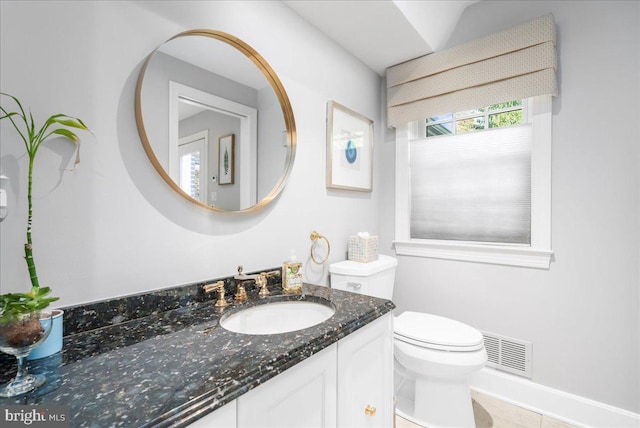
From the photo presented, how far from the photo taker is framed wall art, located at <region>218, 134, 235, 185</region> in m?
1.32

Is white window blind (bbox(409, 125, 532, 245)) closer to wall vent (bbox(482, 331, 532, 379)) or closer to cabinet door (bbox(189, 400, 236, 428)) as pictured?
wall vent (bbox(482, 331, 532, 379))

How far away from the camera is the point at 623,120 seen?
61.5 inches

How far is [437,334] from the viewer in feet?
5.24

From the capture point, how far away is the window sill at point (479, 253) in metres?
1.80

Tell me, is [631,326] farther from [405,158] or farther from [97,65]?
[97,65]

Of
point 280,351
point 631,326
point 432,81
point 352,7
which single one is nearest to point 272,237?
point 280,351

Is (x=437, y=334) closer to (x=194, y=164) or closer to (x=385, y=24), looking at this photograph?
(x=194, y=164)

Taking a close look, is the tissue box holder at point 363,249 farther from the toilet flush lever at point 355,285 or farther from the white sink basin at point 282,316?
the white sink basin at point 282,316

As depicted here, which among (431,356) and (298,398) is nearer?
(298,398)

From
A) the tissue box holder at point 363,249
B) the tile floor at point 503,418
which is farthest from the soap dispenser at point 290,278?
the tile floor at point 503,418

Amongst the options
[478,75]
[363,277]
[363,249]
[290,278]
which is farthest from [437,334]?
[478,75]

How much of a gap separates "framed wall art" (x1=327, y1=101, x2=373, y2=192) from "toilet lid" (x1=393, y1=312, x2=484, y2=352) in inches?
35.7

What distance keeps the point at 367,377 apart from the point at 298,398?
Answer: 385mm

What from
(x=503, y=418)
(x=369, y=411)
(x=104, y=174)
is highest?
(x=104, y=174)
